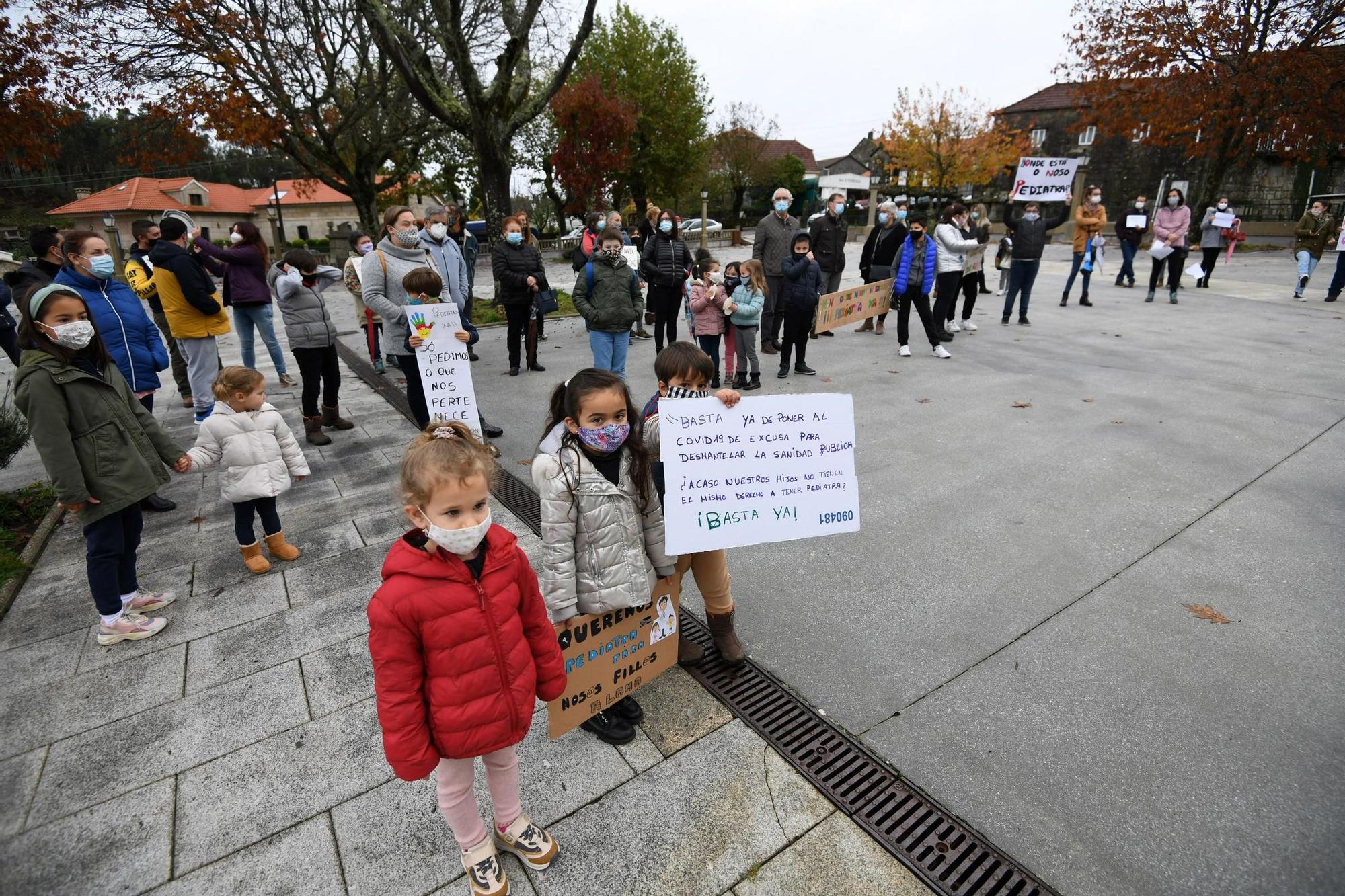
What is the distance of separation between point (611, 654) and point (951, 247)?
7.82m

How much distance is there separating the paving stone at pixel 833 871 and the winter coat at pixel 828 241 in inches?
334

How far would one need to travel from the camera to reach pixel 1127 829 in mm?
2174

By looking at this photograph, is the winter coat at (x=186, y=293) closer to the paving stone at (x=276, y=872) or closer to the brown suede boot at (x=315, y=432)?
the brown suede boot at (x=315, y=432)

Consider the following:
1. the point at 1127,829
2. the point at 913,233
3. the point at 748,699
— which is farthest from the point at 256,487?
the point at 913,233

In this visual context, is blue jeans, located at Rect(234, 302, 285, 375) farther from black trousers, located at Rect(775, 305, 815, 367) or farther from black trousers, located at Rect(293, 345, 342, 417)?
black trousers, located at Rect(775, 305, 815, 367)

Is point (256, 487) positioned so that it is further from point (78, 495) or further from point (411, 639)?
point (411, 639)

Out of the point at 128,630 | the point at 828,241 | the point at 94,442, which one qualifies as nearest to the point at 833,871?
the point at 128,630

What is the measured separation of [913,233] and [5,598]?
9056mm

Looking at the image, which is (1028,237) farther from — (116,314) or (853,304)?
(116,314)

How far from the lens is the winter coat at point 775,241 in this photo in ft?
28.4

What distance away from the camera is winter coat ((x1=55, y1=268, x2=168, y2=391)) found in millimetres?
4375

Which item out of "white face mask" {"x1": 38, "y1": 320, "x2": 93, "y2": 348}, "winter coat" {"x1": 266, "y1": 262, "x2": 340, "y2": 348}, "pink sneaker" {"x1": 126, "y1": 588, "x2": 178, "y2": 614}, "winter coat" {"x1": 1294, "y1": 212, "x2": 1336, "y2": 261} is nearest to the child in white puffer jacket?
"pink sneaker" {"x1": 126, "y1": 588, "x2": 178, "y2": 614}

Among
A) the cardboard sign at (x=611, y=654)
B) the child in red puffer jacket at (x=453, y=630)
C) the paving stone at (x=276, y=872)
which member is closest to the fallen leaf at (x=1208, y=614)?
the cardboard sign at (x=611, y=654)

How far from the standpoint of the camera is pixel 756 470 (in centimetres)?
248
